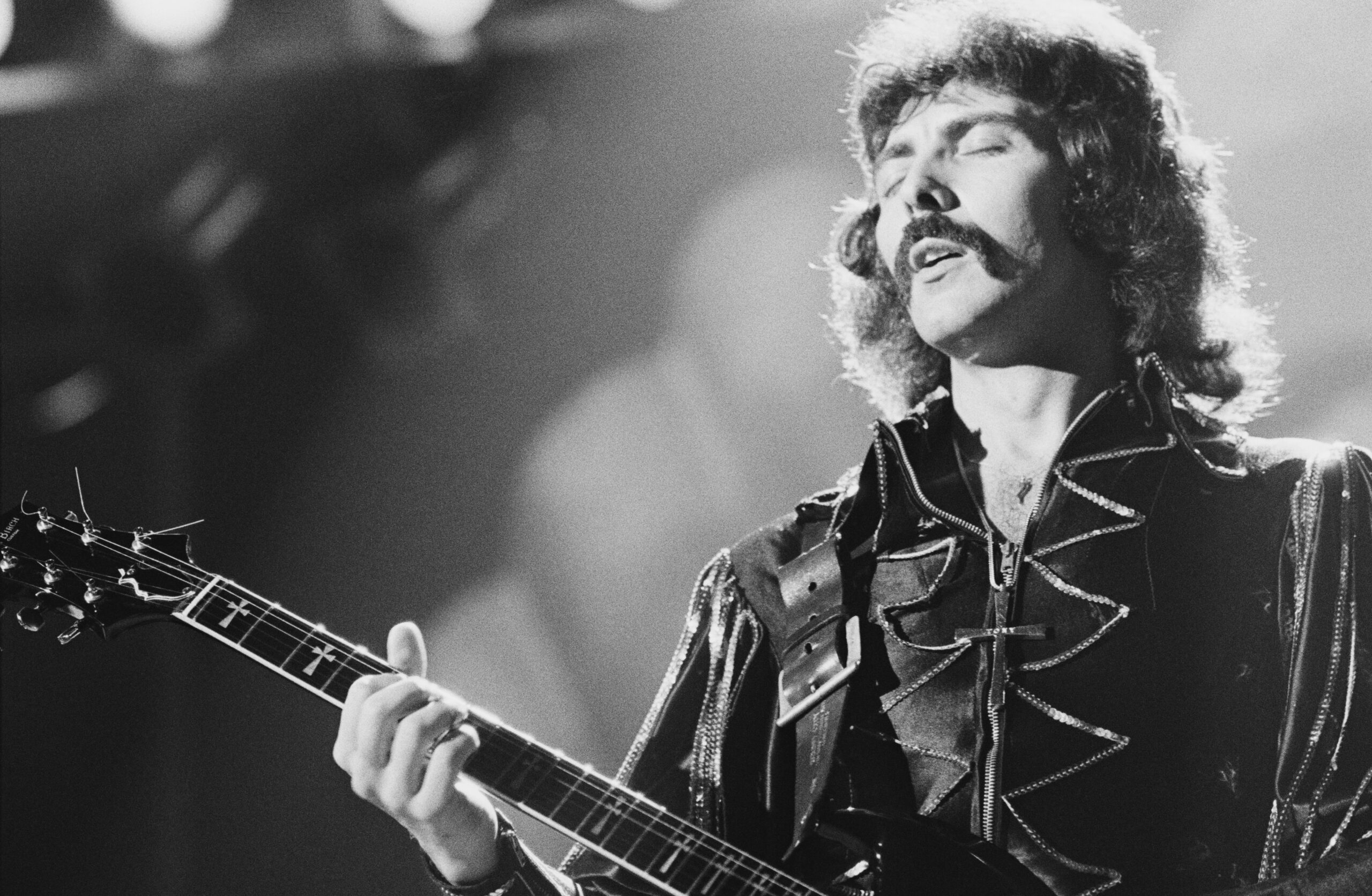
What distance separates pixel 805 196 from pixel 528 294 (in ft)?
3.08

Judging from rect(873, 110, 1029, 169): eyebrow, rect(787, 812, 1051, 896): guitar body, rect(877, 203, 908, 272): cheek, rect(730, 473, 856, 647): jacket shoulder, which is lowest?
rect(787, 812, 1051, 896): guitar body

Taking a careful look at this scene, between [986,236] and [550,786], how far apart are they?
126 cm

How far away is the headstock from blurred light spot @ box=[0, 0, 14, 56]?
207 centimetres

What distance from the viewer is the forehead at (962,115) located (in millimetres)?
2531

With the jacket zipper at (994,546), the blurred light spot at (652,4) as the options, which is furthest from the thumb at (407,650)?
the blurred light spot at (652,4)

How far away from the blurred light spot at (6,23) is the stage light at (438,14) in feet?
3.37

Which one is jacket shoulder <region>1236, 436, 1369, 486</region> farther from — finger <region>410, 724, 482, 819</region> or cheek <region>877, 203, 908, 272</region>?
finger <region>410, 724, 482, 819</region>

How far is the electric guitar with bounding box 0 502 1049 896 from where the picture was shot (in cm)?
187

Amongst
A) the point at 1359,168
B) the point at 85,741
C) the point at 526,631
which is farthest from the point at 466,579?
the point at 1359,168

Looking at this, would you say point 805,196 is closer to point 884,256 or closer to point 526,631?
point 884,256

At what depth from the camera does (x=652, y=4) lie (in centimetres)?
394

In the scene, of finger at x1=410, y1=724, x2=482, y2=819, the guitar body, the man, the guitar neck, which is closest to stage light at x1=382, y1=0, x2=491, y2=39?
the man

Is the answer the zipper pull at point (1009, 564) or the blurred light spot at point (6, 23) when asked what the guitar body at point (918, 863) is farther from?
the blurred light spot at point (6, 23)

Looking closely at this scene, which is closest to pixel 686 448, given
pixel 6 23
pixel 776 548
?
pixel 776 548
